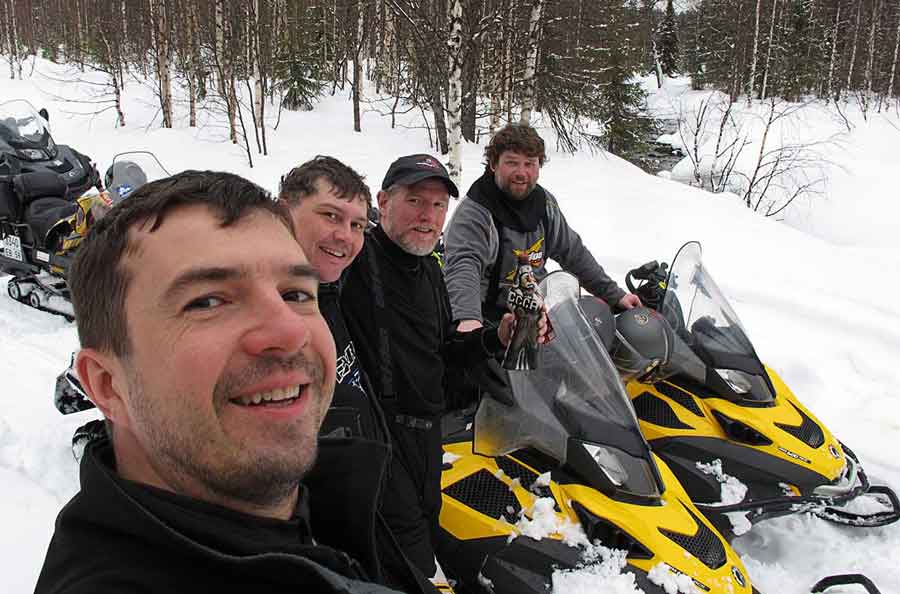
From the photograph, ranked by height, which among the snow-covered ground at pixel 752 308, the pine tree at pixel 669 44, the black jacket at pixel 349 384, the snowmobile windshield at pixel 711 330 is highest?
the pine tree at pixel 669 44

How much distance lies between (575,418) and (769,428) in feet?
3.68

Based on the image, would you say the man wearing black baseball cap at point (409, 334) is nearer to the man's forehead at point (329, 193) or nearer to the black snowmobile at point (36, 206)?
the man's forehead at point (329, 193)

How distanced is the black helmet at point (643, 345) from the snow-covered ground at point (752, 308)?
0.98 metres

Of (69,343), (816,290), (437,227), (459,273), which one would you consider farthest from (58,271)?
(816,290)

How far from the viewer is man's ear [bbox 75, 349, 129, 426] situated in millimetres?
938

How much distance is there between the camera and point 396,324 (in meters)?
2.07

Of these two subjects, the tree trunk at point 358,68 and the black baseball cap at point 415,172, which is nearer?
the black baseball cap at point 415,172

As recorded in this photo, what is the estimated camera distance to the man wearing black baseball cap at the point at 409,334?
6.63 ft

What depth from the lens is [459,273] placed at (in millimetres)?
3049

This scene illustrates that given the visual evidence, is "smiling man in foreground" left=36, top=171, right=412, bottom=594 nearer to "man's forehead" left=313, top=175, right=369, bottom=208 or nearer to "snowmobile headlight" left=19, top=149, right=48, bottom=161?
"man's forehead" left=313, top=175, right=369, bottom=208

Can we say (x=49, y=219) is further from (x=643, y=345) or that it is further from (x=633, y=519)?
(x=633, y=519)

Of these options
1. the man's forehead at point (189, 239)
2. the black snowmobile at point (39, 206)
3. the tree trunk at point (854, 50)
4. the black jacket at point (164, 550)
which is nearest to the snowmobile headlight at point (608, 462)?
the black jacket at point (164, 550)

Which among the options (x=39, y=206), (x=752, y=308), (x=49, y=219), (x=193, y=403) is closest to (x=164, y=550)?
(x=193, y=403)

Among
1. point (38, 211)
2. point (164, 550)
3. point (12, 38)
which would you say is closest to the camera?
point (164, 550)
